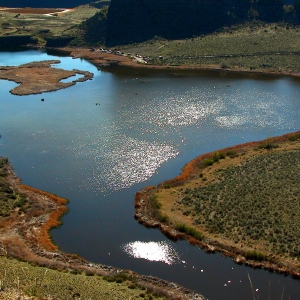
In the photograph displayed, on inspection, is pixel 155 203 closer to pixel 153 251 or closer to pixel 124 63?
pixel 153 251

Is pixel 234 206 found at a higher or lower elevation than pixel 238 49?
lower

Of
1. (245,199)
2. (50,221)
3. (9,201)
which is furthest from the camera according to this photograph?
(9,201)

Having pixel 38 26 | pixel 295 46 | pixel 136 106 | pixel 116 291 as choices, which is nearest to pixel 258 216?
pixel 116 291

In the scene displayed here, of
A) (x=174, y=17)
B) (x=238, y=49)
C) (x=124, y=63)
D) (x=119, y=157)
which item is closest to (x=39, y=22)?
(x=174, y=17)

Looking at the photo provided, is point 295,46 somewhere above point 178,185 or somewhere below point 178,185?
above

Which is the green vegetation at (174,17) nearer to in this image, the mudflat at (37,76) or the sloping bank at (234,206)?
the mudflat at (37,76)

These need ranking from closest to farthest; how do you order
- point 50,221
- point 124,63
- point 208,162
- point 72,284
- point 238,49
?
point 72,284 < point 50,221 < point 208,162 < point 124,63 < point 238,49

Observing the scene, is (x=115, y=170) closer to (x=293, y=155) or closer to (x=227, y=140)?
(x=227, y=140)
